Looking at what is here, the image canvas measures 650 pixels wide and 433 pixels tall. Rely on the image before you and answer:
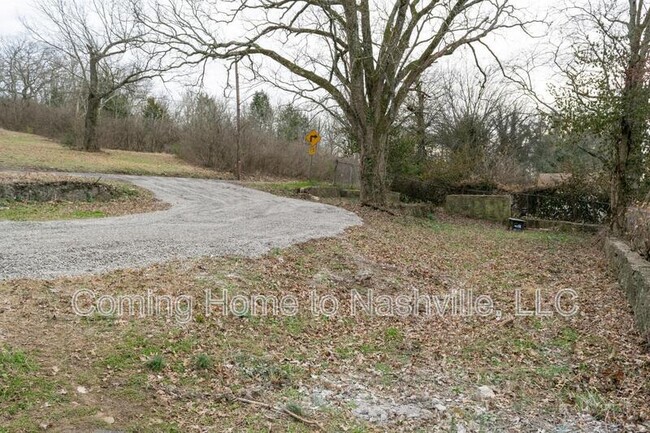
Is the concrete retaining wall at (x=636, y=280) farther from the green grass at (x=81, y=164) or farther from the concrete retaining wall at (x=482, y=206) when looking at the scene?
the green grass at (x=81, y=164)

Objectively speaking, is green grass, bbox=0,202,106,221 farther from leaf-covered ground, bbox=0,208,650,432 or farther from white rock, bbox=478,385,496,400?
white rock, bbox=478,385,496,400

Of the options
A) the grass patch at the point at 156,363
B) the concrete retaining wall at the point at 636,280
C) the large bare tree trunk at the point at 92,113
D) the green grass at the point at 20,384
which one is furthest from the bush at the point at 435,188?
the green grass at the point at 20,384

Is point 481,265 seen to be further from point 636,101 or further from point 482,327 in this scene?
point 636,101

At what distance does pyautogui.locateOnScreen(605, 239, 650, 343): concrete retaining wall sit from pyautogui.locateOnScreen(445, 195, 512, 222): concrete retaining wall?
33.5ft

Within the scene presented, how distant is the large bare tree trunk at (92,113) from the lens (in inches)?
1083

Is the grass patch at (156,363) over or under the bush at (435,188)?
under

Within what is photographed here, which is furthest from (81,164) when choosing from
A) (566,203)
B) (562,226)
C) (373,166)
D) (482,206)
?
(566,203)

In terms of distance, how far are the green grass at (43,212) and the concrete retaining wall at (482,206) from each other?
573 inches

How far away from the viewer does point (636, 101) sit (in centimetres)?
1277

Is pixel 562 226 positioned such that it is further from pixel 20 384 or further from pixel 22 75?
pixel 22 75

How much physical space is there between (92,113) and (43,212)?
1903 centimetres

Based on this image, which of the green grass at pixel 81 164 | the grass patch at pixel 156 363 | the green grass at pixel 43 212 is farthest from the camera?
the green grass at pixel 81 164

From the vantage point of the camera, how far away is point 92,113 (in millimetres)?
28438

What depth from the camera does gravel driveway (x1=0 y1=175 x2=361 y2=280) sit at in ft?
22.4
